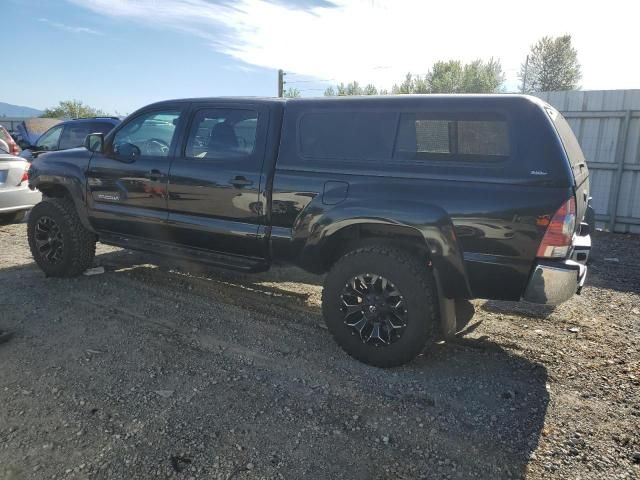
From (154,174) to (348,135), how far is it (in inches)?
79.7

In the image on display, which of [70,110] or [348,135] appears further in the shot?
[70,110]

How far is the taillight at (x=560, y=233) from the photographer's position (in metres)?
2.87

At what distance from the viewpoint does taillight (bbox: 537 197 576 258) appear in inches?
113

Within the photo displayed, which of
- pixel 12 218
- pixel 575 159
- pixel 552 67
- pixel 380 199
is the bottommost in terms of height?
pixel 12 218

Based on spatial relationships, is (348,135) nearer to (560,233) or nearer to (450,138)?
(450,138)

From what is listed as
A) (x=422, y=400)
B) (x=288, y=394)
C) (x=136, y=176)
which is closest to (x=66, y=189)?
(x=136, y=176)

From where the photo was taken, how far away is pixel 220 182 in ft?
13.4

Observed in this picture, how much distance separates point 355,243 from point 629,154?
7.51m

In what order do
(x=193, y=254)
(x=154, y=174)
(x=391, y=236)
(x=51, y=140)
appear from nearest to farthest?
(x=391, y=236)
(x=193, y=254)
(x=154, y=174)
(x=51, y=140)

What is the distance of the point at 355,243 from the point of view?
3688mm

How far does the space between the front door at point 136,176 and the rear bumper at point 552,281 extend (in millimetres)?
3223

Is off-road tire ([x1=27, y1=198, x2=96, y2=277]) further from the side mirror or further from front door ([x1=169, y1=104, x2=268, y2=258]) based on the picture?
front door ([x1=169, y1=104, x2=268, y2=258])

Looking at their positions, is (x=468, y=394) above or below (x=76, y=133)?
below

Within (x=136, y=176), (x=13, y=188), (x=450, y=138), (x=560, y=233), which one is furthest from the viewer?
(x=13, y=188)
